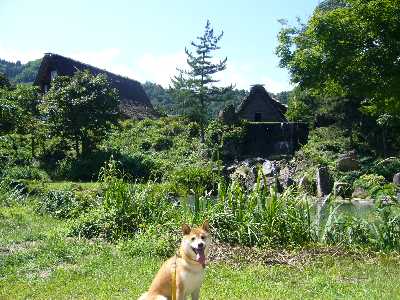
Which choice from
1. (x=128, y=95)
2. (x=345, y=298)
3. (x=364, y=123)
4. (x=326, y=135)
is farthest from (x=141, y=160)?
(x=345, y=298)

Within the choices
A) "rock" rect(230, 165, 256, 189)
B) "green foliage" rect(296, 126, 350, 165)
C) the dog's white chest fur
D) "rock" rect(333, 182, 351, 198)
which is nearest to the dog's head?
the dog's white chest fur

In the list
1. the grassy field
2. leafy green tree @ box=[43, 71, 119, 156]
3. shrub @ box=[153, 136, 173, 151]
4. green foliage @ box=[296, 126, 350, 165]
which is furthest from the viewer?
shrub @ box=[153, 136, 173, 151]

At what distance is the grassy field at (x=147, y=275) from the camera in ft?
21.7

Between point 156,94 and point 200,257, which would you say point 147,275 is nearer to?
point 200,257

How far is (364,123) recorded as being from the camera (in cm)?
3622

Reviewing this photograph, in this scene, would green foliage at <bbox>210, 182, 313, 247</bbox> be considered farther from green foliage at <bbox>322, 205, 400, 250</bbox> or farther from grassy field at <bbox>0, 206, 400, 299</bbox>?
grassy field at <bbox>0, 206, 400, 299</bbox>

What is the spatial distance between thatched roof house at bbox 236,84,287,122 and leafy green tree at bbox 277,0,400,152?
19.0 meters

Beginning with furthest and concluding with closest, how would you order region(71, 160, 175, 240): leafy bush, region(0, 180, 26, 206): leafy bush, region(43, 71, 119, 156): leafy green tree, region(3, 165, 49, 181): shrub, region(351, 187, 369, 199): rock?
region(43, 71, 119, 156): leafy green tree, region(3, 165, 49, 181): shrub, region(351, 187, 369, 199): rock, region(0, 180, 26, 206): leafy bush, region(71, 160, 175, 240): leafy bush

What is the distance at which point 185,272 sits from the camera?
16.6ft

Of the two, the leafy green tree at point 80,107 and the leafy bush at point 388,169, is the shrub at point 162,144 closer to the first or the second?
the leafy green tree at point 80,107

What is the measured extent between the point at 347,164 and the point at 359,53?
707 cm

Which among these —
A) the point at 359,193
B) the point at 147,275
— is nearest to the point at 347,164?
the point at 359,193

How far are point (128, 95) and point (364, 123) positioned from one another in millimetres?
23972

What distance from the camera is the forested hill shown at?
77.5m
